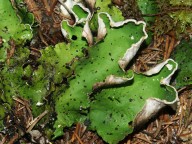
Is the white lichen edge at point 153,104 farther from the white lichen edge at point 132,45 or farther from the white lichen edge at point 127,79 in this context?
the white lichen edge at point 132,45

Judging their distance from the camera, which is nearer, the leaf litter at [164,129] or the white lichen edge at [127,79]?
the white lichen edge at [127,79]

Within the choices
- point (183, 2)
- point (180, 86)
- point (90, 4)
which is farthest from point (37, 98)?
point (183, 2)

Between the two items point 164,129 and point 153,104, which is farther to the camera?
point 164,129

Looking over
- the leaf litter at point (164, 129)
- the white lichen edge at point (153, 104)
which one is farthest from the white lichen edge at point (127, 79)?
the leaf litter at point (164, 129)

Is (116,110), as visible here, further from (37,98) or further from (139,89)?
(37,98)

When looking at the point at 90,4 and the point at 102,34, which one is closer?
the point at 102,34

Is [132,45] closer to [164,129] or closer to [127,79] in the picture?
[127,79]

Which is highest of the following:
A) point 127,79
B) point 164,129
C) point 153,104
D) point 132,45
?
point 132,45

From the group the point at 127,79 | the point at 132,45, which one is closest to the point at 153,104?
the point at 127,79

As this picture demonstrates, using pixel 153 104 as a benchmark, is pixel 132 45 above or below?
above

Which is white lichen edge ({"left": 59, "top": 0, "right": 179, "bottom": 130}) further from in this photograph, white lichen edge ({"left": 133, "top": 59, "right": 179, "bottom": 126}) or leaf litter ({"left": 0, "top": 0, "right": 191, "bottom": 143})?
leaf litter ({"left": 0, "top": 0, "right": 191, "bottom": 143})

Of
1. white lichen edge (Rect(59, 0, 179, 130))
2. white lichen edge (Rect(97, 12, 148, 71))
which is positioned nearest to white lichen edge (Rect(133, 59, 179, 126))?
white lichen edge (Rect(59, 0, 179, 130))
